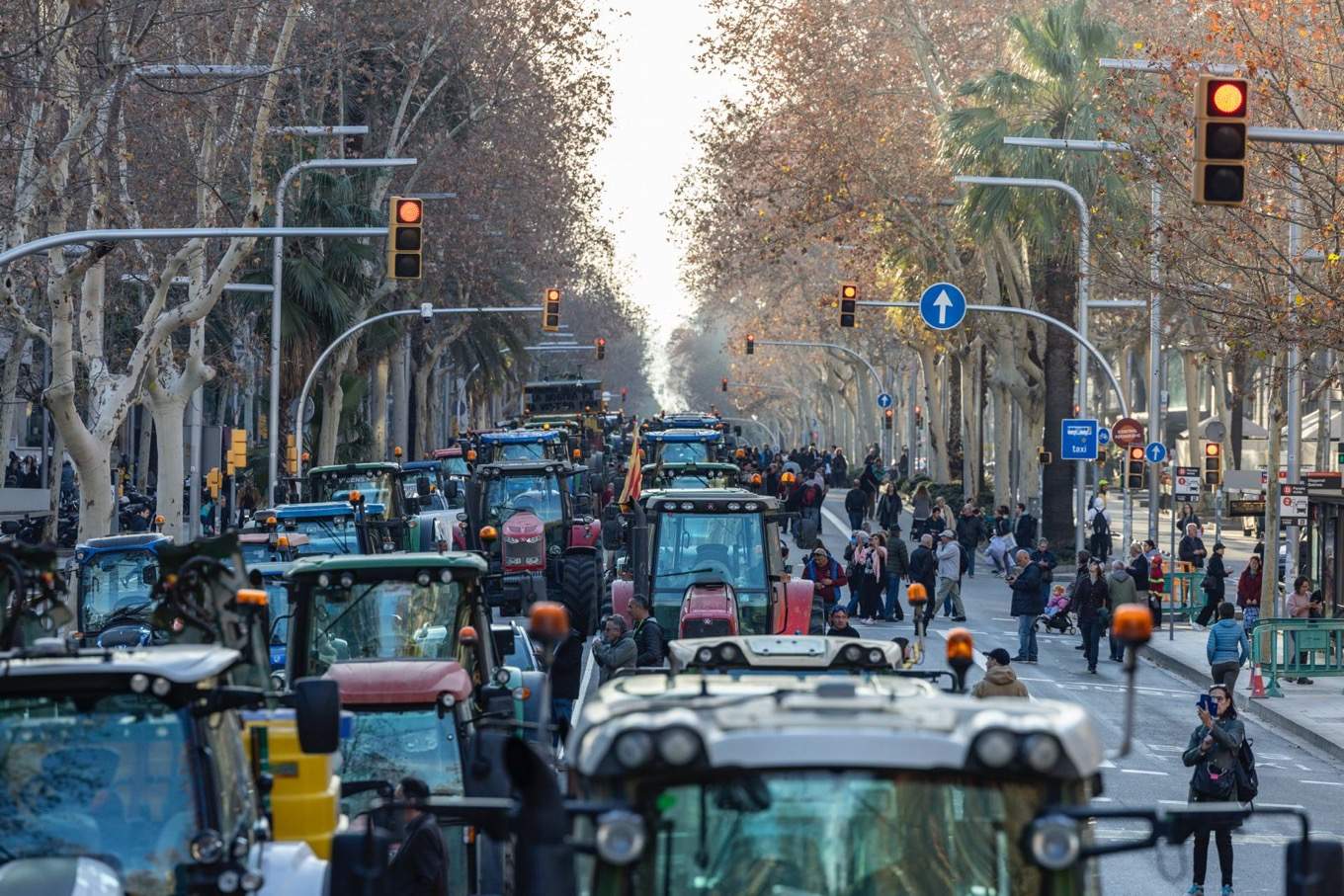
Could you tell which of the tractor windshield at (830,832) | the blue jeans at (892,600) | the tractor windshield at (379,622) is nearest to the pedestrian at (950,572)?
the blue jeans at (892,600)

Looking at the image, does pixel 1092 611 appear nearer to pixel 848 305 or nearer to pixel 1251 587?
pixel 1251 587

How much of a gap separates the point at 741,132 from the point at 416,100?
8.15m

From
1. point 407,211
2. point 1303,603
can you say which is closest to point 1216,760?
point 407,211

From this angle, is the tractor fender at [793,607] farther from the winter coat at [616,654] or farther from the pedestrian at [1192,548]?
the pedestrian at [1192,548]

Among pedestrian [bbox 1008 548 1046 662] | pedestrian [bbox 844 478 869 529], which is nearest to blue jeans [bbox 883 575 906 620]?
pedestrian [bbox 1008 548 1046 662]

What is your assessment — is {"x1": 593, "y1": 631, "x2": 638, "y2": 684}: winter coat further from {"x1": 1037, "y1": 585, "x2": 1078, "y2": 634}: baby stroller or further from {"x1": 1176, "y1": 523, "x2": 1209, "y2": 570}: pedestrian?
{"x1": 1176, "y1": 523, "x2": 1209, "y2": 570}: pedestrian

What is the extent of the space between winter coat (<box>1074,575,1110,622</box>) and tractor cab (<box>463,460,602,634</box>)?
7034 mm

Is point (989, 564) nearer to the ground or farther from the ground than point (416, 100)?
nearer to the ground

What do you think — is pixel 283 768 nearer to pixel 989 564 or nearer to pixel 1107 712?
pixel 1107 712

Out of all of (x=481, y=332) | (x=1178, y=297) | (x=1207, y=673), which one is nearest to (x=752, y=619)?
(x=1178, y=297)

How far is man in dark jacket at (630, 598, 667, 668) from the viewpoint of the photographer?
20062 mm

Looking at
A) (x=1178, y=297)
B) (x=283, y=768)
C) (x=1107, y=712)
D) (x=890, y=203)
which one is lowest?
(x=1107, y=712)

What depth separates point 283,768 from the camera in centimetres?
998

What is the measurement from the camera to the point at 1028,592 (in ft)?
99.9
